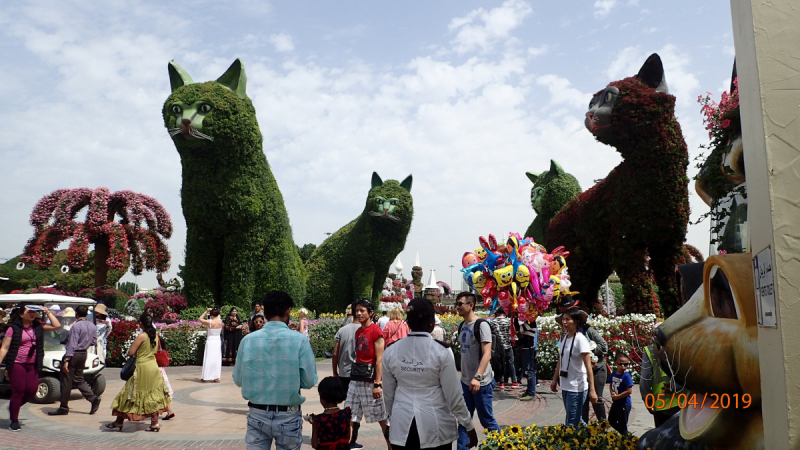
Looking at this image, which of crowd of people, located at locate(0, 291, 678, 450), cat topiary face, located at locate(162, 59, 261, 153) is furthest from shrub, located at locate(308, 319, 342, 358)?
crowd of people, located at locate(0, 291, 678, 450)

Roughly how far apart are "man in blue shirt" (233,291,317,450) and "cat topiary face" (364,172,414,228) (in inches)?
489

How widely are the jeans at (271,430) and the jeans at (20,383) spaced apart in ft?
14.6

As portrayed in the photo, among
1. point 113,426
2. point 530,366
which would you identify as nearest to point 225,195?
point 113,426

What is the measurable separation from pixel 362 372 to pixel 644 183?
7764 mm

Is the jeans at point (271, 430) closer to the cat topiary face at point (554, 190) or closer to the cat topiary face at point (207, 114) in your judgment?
the cat topiary face at point (207, 114)

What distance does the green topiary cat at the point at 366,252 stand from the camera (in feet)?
53.9

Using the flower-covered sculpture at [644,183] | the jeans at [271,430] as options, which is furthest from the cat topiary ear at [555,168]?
the jeans at [271,430]

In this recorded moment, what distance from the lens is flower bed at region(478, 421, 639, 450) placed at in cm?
380

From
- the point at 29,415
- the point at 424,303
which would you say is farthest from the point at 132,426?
the point at 424,303

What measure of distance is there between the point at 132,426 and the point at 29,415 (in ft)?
5.81

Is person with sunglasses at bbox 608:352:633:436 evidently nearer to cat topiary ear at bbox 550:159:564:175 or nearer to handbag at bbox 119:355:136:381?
handbag at bbox 119:355:136:381

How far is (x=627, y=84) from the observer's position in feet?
34.2

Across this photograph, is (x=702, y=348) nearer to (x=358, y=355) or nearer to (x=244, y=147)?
Answer: (x=358, y=355)

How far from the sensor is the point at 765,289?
1.92 metres
